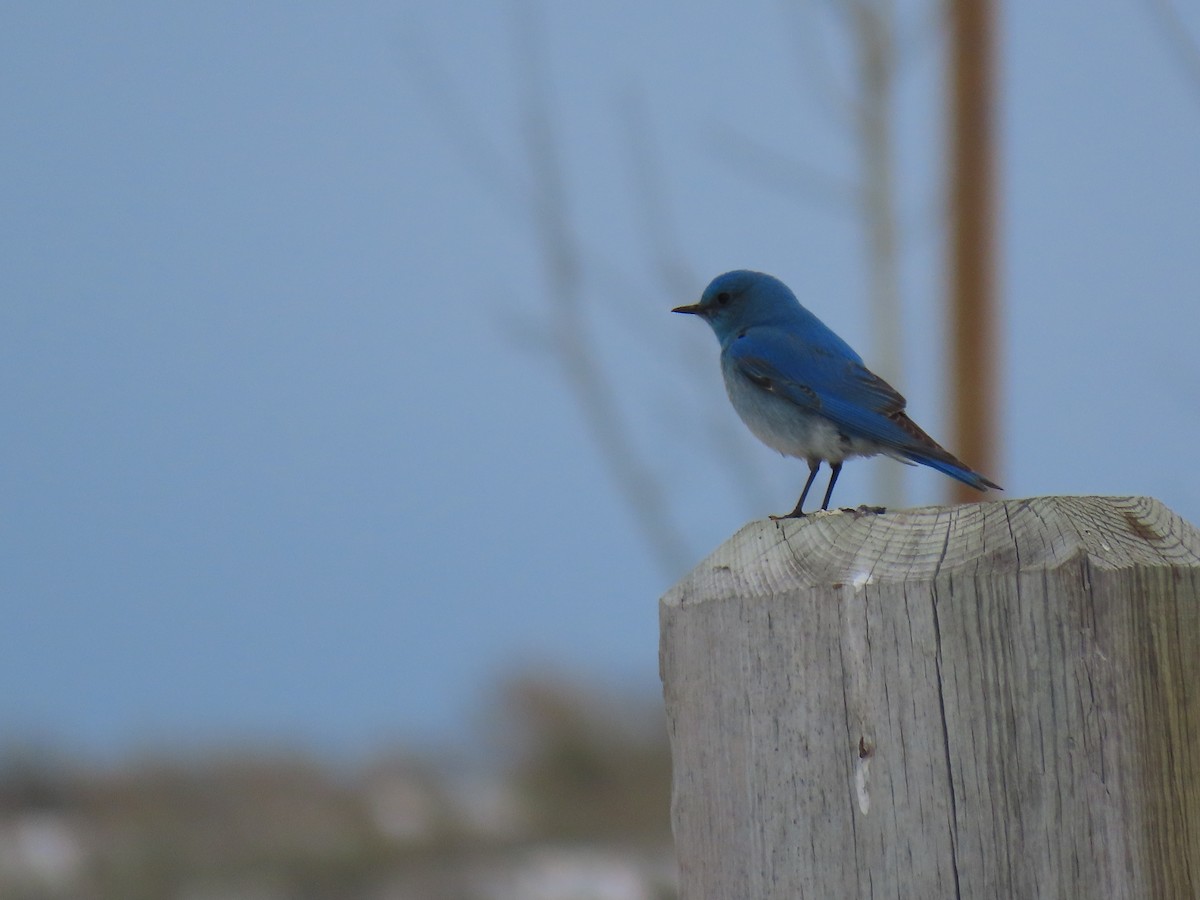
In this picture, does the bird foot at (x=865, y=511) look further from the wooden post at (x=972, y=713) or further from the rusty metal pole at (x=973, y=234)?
the rusty metal pole at (x=973, y=234)

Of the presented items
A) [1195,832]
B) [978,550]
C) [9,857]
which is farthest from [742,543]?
[9,857]

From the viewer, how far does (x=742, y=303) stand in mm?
4258

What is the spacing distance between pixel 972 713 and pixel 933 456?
1.57m

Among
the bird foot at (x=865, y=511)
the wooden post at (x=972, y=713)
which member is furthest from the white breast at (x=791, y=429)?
the wooden post at (x=972, y=713)

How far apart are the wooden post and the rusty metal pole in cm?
246

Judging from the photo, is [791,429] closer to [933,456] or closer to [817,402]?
[817,402]

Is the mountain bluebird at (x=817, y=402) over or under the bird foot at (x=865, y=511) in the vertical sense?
over

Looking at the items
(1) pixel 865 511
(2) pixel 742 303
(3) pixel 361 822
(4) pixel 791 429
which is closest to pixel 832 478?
(4) pixel 791 429

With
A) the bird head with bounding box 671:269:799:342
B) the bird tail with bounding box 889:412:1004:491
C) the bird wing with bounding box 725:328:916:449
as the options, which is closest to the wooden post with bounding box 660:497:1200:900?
the bird tail with bounding box 889:412:1004:491

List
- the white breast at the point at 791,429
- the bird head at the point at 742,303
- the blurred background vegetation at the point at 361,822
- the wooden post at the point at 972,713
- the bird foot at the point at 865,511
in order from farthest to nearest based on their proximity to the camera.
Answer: the blurred background vegetation at the point at 361,822 → the bird head at the point at 742,303 → the white breast at the point at 791,429 → the bird foot at the point at 865,511 → the wooden post at the point at 972,713

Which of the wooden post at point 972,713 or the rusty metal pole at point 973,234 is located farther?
the rusty metal pole at point 973,234

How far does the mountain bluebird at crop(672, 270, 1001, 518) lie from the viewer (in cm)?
323

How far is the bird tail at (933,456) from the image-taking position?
3047mm

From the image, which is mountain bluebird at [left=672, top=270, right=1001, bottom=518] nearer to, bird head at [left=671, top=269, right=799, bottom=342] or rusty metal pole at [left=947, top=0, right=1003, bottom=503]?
bird head at [left=671, top=269, right=799, bottom=342]
